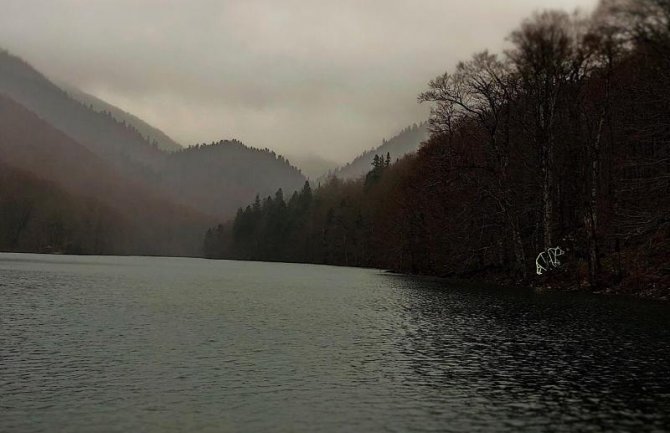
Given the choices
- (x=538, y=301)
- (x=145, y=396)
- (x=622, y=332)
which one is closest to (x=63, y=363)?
(x=145, y=396)

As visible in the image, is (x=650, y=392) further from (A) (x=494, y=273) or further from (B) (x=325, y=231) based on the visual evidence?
(B) (x=325, y=231)

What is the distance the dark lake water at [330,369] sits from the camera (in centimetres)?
1347

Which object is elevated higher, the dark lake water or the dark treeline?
the dark treeline

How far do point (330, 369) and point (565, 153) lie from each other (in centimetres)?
5831

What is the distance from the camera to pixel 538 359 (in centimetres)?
2134

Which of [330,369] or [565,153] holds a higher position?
[565,153]

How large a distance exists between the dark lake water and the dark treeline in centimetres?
1628

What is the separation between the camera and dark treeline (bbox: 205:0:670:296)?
4406cm

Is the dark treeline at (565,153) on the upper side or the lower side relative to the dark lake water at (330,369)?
upper

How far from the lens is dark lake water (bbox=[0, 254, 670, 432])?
13.5m

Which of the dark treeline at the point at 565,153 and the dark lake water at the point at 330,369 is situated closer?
the dark lake water at the point at 330,369

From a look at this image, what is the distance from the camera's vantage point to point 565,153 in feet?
224

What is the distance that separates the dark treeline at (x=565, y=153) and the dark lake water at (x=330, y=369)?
53.4 ft

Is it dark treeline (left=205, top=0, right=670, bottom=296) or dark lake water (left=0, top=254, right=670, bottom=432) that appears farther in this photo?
dark treeline (left=205, top=0, right=670, bottom=296)
